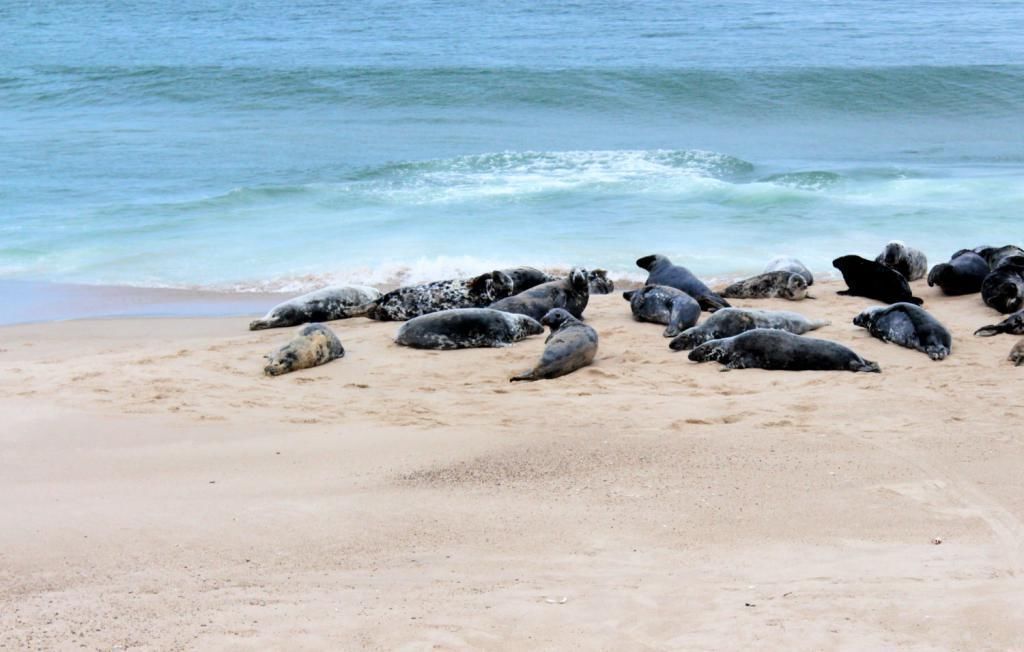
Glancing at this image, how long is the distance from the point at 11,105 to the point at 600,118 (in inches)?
504

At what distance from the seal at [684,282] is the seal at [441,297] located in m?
1.23

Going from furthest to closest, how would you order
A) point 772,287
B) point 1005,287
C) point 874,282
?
point 772,287, point 874,282, point 1005,287

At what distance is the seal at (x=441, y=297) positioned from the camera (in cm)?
913

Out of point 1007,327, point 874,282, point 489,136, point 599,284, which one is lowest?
point 489,136

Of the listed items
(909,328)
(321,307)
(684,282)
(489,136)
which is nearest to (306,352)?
(321,307)

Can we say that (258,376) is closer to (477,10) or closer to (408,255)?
(408,255)

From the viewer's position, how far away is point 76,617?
3.59 meters

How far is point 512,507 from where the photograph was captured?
4648mm

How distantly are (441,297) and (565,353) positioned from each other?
2175 millimetres

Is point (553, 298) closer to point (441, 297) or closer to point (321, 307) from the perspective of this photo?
point (441, 297)

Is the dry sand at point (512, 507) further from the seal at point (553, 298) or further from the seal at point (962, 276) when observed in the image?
the seal at point (962, 276)

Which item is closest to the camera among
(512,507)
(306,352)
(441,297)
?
(512,507)

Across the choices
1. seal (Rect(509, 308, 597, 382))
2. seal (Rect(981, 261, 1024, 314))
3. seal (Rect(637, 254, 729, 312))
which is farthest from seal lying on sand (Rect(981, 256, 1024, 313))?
seal (Rect(509, 308, 597, 382))

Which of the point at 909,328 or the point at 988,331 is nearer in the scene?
the point at 909,328
